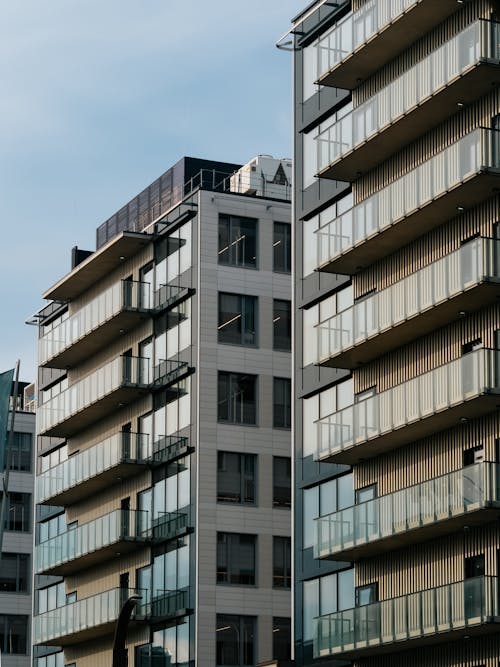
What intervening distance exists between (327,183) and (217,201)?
1214cm

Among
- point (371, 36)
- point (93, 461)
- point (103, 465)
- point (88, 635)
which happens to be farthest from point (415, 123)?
point (88, 635)

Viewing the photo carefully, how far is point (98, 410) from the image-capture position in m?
74.2

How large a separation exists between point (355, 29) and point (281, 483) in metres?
21.1

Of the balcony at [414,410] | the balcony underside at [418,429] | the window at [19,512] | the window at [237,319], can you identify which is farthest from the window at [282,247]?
the window at [19,512]

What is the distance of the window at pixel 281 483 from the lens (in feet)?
219

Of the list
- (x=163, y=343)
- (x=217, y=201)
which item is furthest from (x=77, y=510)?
(x=217, y=201)

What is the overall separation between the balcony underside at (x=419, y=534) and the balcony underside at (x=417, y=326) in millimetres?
5628

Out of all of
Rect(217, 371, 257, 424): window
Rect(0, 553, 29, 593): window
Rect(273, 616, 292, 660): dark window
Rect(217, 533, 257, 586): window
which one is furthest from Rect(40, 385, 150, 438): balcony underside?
Rect(0, 553, 29, 593): window

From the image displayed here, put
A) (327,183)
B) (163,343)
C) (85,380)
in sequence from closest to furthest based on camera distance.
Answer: (327,183)
(163,343)
(85,380)

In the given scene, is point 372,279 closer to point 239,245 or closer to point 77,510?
point 239,245

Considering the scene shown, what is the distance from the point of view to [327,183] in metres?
56.7

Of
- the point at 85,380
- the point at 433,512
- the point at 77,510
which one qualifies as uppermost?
the point at 85,380

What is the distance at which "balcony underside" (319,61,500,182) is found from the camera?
46.2 metres

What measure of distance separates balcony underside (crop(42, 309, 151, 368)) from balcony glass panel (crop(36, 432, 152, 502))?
4725 millimetres
